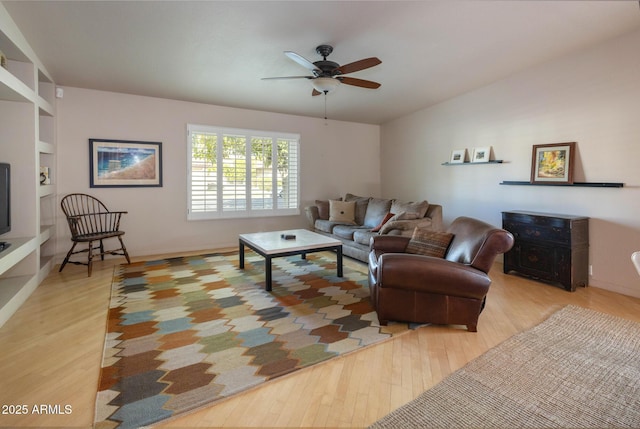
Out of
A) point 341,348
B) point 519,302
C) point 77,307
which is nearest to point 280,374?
point 341,348

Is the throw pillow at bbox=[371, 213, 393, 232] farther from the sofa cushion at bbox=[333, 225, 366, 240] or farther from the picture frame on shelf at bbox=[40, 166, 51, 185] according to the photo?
the picture frame on shelf at bbox=[40, 166, 51, 185]

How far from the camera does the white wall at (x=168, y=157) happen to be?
15.5 feet

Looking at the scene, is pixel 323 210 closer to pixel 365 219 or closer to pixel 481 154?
pixel 365 219

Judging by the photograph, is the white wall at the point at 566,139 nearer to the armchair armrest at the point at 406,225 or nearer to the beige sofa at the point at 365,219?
the beige sofa at the point at 365,219

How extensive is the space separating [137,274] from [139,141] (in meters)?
2.22

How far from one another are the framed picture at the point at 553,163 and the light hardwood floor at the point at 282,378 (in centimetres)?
163

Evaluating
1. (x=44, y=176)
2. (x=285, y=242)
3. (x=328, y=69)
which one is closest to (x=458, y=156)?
(x=328, y=69)

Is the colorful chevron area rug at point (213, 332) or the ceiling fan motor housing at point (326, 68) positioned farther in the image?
the ceiling fan motor housing at point (326, 68)

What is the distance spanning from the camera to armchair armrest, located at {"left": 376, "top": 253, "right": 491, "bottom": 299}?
257cm

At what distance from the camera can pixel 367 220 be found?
18.2 feet

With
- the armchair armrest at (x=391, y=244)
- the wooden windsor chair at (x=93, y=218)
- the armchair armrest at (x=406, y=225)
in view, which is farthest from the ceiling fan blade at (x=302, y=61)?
the wooden windsor chair at (x=93, y=218)

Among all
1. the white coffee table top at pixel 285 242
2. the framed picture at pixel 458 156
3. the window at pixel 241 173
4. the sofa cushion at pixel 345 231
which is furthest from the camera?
the window at pixel 241 173

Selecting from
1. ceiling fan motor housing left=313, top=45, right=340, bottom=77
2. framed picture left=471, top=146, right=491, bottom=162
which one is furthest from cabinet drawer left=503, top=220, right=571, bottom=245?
ceiling fan motor housing left=313, top=45, right=340, bottom=77

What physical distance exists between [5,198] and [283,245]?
2.80 m
